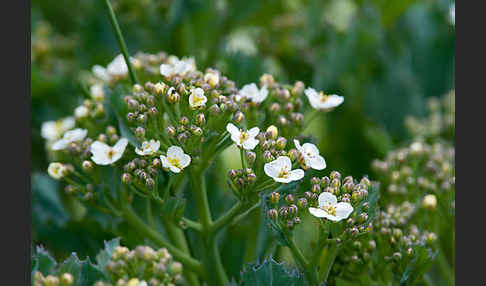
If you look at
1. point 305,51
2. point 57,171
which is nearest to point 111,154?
point 57,171

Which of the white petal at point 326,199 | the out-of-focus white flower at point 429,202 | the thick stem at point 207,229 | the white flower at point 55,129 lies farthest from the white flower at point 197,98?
the out-of-focus white flower at point 429,202

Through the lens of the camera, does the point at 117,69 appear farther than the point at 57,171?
Yes

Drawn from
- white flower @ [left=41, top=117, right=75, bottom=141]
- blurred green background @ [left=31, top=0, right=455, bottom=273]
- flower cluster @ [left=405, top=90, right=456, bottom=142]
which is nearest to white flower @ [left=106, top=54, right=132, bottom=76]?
white flower @ [left=41, top=117, right=75, bottom=141]

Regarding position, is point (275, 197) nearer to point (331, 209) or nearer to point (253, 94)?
point (331, 209)

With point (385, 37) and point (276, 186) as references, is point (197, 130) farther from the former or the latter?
point (385, 37)

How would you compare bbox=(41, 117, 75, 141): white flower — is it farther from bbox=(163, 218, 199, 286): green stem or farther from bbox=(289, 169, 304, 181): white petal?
bbox=(289, 169, 304, 181): white petal

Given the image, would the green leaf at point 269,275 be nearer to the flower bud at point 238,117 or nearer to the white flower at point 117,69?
the flower bud at point 238,117
